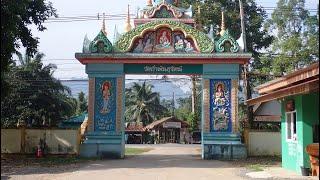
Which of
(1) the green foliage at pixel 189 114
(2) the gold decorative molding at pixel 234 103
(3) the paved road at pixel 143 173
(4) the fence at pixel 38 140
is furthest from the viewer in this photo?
(1) the green foliage at pixel 189 114

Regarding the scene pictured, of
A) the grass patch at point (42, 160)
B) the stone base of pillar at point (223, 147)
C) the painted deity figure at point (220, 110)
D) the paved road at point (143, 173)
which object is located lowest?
the paved road at point (143, 173)

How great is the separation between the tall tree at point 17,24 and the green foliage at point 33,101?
13520 mm

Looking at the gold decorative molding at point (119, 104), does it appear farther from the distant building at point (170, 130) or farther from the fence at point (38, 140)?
the distant building at point (170, 130)

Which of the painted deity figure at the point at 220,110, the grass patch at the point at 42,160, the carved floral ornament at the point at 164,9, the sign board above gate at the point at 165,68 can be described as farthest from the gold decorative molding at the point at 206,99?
the grass patch at the point at 42,160

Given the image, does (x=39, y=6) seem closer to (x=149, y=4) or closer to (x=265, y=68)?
(x=149, y=4)

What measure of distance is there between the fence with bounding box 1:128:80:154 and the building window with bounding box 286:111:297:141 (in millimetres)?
10211

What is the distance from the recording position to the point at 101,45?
71.7ft

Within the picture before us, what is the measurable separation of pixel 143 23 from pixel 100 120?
16.9ft

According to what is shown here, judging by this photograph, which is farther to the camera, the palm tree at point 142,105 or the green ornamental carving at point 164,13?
the palm tree at point 142,105

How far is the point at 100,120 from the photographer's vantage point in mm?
21672

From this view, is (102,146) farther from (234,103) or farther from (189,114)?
(189,114)

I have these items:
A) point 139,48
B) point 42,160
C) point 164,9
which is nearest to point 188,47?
point 139,48

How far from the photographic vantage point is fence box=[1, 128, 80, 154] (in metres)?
22.2

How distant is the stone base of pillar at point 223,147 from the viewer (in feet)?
69.5
